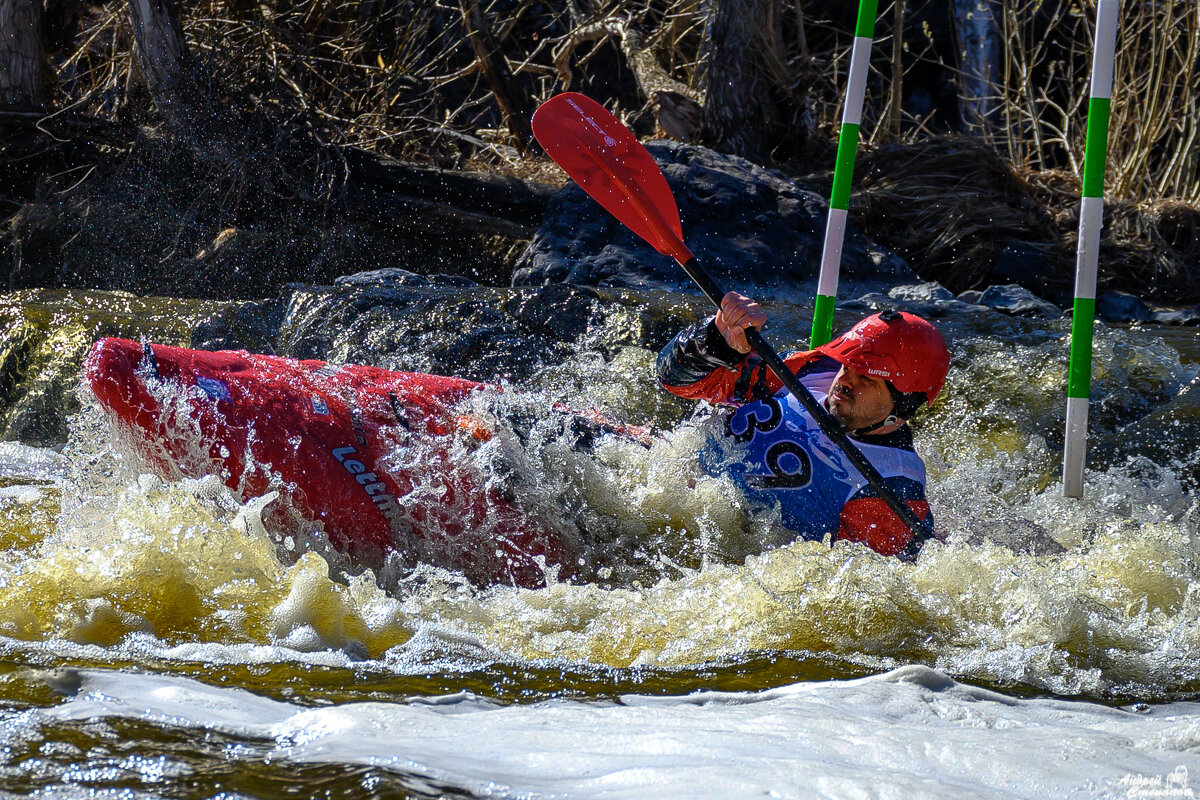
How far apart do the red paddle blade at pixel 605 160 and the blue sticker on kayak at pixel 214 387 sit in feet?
4.27

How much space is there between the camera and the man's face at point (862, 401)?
3.25 meters

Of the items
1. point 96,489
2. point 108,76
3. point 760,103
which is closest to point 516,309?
point 96,489

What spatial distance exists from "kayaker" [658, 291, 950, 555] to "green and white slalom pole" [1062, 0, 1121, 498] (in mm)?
600

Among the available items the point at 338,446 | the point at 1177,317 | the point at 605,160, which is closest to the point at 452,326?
the point at 605,160

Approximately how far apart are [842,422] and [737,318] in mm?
436

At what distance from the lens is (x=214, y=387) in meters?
2.86

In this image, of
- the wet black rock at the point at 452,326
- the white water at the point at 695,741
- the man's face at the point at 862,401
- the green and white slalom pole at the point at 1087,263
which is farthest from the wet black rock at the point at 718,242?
the white water at the point at 695,741

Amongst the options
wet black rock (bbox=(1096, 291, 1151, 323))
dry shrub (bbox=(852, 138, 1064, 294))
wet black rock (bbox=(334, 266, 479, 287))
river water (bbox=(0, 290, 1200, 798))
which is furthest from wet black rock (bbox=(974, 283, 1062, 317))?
wet black rock (bbox=(334, 266, 479, 287))

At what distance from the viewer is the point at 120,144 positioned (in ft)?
24.7

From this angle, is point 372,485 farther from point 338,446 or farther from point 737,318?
point 737,318

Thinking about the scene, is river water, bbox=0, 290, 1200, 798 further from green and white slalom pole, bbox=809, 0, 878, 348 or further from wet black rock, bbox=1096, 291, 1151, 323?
wet black rock, bbox=1096, 291, 1151, 323

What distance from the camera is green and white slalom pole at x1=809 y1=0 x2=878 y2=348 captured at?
13.8 ft

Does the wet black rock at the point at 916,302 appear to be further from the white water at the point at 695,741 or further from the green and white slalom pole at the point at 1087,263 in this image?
the white water at the point at 695,741

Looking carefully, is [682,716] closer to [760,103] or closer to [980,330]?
[980,330]
